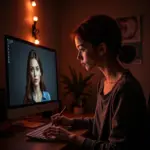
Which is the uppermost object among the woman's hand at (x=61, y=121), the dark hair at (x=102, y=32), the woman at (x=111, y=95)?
the dark hair at (x=102, y=32)

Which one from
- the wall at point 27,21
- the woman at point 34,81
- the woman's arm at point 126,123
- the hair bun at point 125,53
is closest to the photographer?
the woman's arm at point 126,123

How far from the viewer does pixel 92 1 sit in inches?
99.7

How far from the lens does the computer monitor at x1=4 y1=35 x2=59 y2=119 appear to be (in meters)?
1.30

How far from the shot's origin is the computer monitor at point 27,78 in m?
1.30

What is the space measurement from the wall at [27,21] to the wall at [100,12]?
10cm

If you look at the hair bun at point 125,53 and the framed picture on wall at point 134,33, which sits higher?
the framed picture on wall at point 134,33

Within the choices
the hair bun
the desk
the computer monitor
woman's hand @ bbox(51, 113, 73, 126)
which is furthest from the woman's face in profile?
the hair bun

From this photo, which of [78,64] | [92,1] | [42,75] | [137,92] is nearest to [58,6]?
[92,1]

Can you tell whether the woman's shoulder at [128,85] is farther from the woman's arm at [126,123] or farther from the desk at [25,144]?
the desk at [25,144]

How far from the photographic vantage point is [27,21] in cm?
204

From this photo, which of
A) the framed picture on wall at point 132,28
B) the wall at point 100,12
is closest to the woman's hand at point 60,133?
the wall at point 100,12

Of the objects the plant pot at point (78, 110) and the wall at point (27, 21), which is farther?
the plant pot at point (78, 110)

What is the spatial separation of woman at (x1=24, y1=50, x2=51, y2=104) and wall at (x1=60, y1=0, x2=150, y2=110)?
1.01 m

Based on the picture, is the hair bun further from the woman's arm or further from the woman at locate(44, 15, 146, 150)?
the woman's arm
